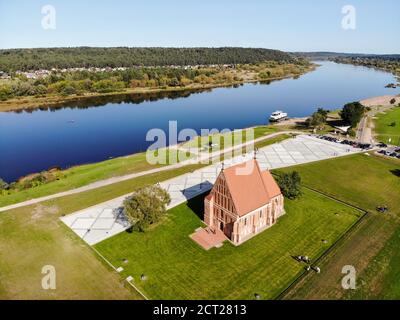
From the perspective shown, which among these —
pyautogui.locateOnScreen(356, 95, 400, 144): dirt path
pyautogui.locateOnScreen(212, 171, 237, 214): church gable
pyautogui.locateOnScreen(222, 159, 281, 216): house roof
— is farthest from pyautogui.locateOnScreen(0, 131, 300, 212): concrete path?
pyautogui.locateOnScreen(356, 95, 400, 144): dirt path

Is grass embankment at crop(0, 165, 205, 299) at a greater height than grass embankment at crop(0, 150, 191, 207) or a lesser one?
lesser

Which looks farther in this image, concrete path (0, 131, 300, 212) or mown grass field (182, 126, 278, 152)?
mown grass field (182, 126, 278, 152)

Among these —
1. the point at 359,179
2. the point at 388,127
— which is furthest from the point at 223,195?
the point at 388,127

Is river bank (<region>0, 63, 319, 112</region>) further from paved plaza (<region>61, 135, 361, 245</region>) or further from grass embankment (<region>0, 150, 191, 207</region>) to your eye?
paved plaza (<region>61, 135, 361, 245</region>)

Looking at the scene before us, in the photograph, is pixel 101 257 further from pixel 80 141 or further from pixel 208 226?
pixel 80 141

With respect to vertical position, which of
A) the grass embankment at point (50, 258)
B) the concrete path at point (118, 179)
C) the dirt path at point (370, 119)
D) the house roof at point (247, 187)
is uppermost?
the dirt path at point (370, 119)

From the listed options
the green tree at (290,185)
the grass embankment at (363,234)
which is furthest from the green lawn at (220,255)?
the green tree at (290,185)

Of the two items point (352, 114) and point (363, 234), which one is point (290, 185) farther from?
point (352, 114)

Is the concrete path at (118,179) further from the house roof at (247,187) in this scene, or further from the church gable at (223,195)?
the house roof at (247,187)
